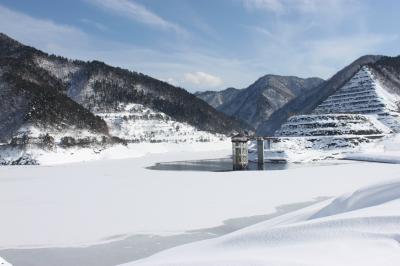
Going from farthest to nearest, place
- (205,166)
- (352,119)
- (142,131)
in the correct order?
1. (142,131)
2. (352,119)
3. (205,166)

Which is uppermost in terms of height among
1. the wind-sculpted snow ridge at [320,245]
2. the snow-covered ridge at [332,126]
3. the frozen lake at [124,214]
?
the snow-covered ridge at [332,126]

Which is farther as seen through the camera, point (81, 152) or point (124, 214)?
point (81, 152)

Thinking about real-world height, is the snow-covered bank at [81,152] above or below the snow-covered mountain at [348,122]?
below

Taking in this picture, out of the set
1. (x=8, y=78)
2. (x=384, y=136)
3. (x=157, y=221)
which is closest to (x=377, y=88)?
(x=384, y=136)

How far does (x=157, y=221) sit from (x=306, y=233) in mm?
17451

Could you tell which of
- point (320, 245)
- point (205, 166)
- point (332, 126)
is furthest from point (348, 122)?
point (320, 245)

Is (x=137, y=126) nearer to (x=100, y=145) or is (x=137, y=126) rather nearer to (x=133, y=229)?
(x=100, y=145)

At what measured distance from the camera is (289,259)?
30.5 feet

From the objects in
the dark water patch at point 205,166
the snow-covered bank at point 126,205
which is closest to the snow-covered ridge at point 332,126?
the dark water patch at point 205,166

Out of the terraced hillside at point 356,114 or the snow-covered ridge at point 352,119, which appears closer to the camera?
the snow-covered ridge at point 352,119

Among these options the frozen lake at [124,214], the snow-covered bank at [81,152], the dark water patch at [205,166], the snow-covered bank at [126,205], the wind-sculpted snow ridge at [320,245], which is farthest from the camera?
the snow-covered bank at [81,152]

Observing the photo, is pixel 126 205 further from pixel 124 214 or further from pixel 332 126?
pixel 332 126

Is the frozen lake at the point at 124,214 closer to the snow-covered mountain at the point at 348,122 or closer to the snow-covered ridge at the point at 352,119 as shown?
the snow-covered mountain at the point at 348,122

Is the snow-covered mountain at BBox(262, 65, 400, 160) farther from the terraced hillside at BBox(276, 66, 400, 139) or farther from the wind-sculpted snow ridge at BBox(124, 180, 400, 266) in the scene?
the wind-sculpted snow ridge at BBox(124, 180, 400, 266)
